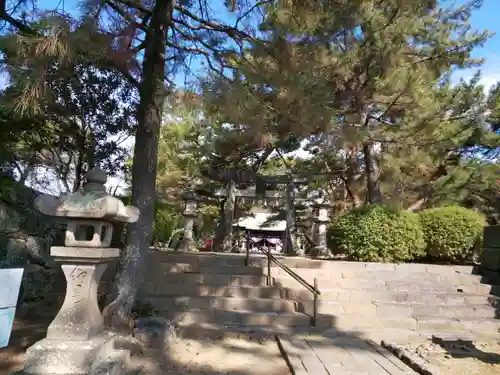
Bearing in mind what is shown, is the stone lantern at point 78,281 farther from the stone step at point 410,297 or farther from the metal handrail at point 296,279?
the stone step at point 410,297

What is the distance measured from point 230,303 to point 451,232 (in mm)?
5007

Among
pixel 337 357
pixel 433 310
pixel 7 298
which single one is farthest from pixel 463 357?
pixel 7 298

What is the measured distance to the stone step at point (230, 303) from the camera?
5.85 meters

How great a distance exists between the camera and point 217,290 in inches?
250

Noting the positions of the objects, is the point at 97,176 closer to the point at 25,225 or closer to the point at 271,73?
the point at 271,73

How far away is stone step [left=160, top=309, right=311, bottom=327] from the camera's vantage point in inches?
218

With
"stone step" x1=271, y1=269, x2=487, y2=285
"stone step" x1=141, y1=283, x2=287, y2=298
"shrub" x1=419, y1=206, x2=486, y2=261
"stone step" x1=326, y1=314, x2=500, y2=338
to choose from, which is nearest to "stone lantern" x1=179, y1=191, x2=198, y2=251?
"stone step" x1=271, y1=269, x2=487, y2=285

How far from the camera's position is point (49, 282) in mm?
6180

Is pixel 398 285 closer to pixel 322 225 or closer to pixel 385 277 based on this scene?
pixel 385 277

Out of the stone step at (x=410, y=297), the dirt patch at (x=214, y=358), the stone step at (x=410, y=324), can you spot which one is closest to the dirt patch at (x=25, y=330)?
the dirt patch at (x=214, y=358)

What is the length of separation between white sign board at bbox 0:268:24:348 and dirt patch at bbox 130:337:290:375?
58.8 inches

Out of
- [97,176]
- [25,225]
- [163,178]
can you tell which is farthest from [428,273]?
[163,178]

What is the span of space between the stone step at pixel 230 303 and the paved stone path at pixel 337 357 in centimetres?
80

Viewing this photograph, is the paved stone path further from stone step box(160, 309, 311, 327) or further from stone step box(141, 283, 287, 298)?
stone step box(141, 283, 287, 298)
